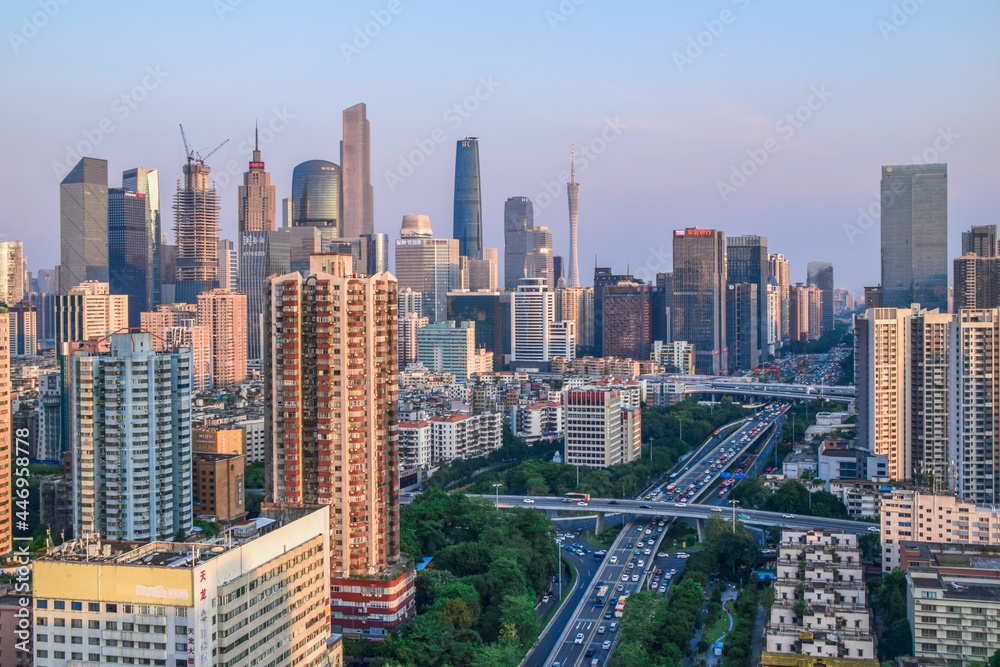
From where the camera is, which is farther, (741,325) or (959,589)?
(741,325)

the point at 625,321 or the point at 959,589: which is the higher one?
the point at 625,321

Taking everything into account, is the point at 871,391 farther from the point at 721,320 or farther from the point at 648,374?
the point at 721,320

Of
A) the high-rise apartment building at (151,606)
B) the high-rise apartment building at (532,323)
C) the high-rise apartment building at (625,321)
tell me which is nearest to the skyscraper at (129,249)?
the high-rise apartment building at (532,323)

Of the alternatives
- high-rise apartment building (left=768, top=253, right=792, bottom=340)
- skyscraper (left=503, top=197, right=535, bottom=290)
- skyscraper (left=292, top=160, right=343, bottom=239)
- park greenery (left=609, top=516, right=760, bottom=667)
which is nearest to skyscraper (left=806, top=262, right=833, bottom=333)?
high-rise apartment building (left=768, top=253, right=792, bottom=340)

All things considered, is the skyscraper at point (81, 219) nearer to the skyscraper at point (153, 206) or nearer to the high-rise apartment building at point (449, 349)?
the skyscraper at point (153, 206)

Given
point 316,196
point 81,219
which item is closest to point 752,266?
point 316,196

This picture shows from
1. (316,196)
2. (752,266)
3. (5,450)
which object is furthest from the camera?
(316,196)

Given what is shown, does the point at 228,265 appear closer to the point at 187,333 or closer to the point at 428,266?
the point at 428,266
